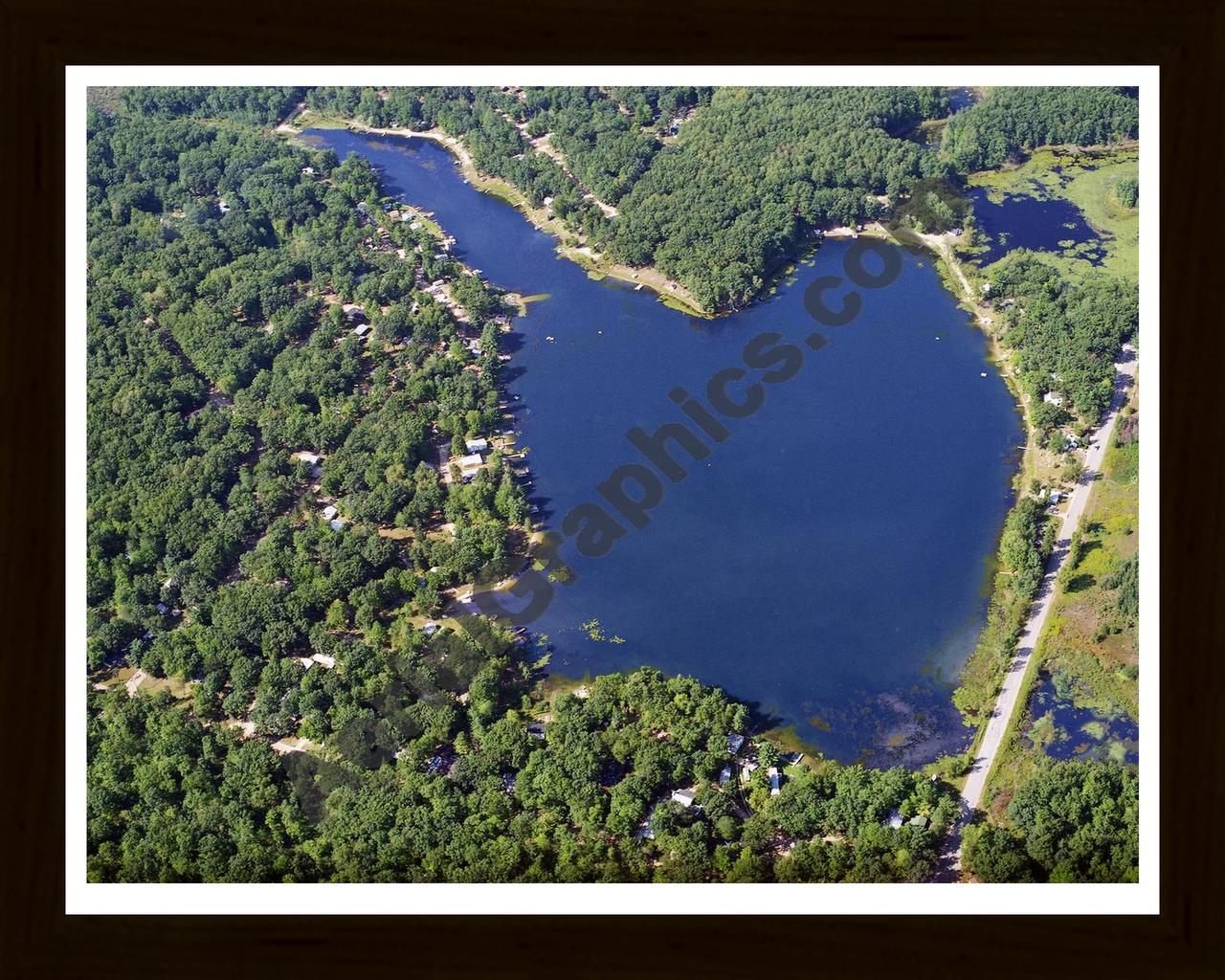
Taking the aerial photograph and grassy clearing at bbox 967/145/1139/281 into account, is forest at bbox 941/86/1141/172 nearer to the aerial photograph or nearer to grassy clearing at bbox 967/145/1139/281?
the aerial photograph

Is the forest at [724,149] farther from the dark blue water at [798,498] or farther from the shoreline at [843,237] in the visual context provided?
the dark blue water at [798,498]

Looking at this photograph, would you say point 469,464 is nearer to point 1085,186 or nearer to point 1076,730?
point 1076,730

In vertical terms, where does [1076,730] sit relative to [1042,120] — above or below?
below

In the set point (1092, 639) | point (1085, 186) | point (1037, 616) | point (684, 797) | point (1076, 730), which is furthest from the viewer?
point (1085, 186)

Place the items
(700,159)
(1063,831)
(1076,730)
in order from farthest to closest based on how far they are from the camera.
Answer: (700,159) → (1076,730) → (1063,831)

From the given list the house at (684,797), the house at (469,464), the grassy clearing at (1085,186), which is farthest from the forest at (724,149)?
the house at (684,797)

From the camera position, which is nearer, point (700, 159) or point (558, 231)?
point (558, 231)

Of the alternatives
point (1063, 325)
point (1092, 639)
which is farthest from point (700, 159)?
point (1092, 639)
